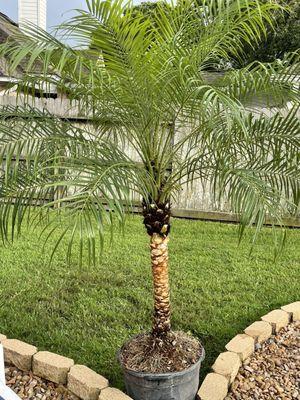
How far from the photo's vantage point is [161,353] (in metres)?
2.44

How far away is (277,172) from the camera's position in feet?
7.90

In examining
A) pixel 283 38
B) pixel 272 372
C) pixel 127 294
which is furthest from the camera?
pixel 283 38

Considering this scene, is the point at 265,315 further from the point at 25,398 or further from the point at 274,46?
the point at 274,46

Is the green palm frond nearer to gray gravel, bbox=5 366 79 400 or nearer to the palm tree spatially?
the palm tree

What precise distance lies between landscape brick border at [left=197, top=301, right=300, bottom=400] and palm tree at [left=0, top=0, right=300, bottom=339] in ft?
1.22

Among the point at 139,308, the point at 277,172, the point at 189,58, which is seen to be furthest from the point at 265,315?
the point at 189,58

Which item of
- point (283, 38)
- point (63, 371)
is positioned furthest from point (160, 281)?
point (283, 38)

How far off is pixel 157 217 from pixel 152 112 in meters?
0.52

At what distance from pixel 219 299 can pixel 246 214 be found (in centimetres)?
197

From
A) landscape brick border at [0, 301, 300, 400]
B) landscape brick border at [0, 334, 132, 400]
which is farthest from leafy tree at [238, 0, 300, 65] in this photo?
landscape brick border at [0, 334, 132, 400]

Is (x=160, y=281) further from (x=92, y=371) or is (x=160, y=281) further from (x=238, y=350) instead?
(x=238, y=350)

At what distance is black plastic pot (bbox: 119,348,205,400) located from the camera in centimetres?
229

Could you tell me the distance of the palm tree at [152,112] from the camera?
1.91 meters

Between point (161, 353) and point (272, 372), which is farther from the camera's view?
point (272, 372)
